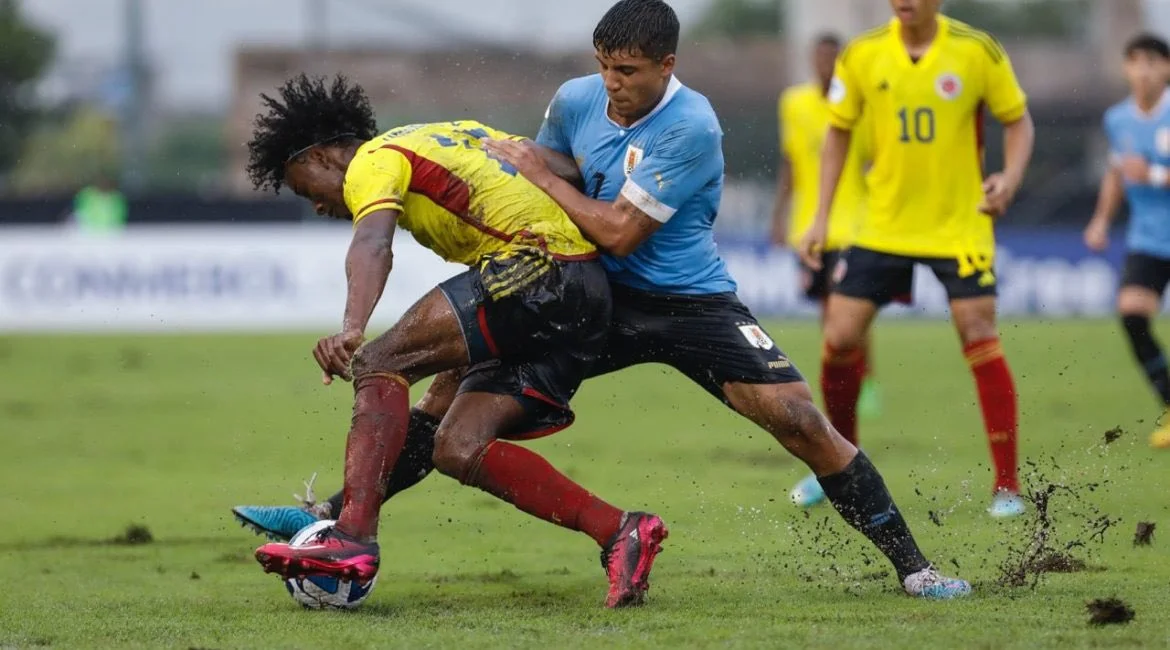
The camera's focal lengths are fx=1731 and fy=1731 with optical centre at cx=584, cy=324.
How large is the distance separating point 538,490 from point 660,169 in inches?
44.2

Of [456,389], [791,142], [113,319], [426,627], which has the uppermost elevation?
[791,142]

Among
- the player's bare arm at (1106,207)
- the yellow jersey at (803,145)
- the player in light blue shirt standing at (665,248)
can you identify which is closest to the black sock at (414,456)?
the player in light blue shirt standing at (665,248)

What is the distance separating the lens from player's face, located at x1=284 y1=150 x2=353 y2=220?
5.68 m

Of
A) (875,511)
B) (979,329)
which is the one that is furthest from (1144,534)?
(875,511)

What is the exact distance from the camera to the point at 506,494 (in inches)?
223

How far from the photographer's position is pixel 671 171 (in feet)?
18.2

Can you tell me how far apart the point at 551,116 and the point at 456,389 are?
1025 millimetres

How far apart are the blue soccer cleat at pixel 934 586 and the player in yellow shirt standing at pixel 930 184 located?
73.2 inches

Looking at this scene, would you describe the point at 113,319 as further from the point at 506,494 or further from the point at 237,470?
the point at 506,494

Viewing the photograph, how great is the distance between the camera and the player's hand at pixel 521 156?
224 inches

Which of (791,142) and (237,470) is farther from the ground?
(791,142)

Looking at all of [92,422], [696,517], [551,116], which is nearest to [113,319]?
[92,422]

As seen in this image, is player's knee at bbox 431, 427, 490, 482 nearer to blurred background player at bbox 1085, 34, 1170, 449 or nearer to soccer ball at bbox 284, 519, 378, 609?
Result: soccer ball at bbox 284, 519, 378, 609

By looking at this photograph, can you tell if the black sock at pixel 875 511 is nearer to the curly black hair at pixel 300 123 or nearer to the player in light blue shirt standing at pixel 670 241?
the player in light blue shirt standing at pixel 670 241
